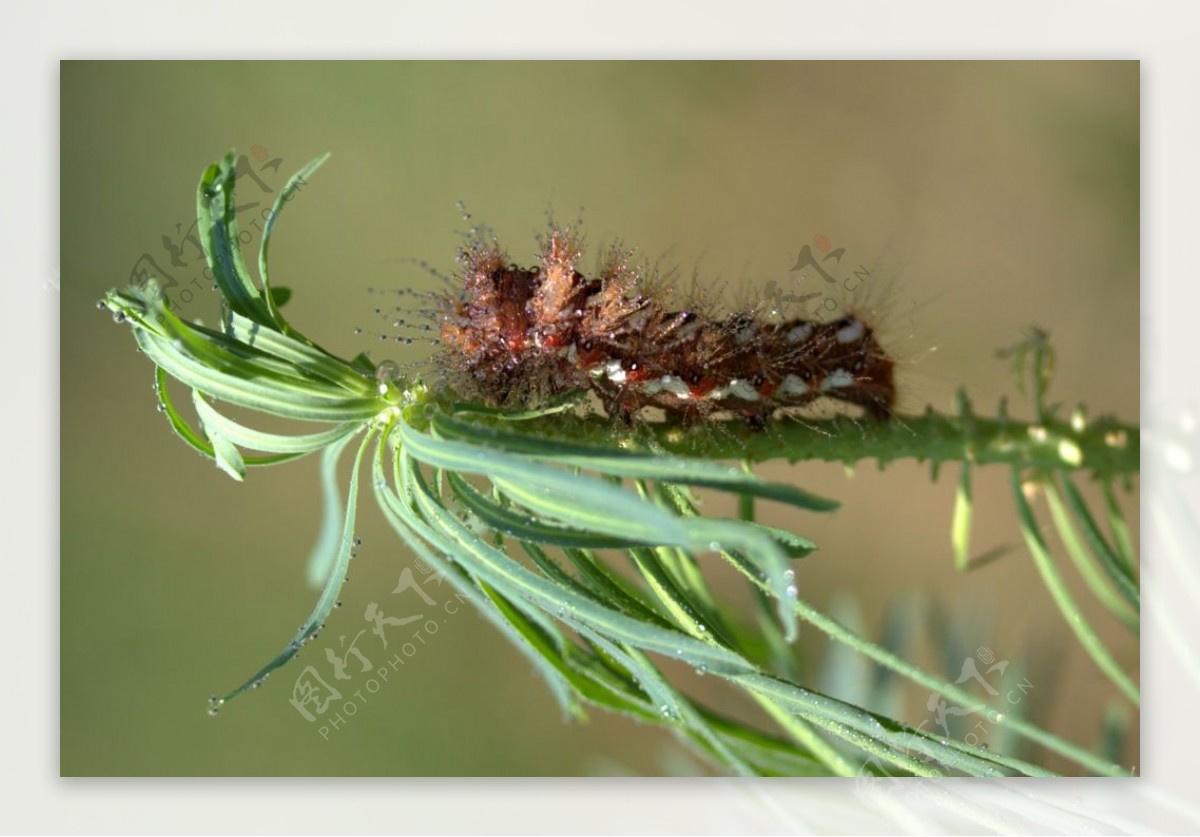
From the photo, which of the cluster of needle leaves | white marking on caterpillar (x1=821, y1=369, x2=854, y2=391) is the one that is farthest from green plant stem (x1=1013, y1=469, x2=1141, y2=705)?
white marking on caterpillar (x1=821, y1=369, x2=854, y2=391)

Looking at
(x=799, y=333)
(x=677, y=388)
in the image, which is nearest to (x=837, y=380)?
(x=799, y=333)

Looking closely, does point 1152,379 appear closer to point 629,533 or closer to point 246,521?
point 629,533

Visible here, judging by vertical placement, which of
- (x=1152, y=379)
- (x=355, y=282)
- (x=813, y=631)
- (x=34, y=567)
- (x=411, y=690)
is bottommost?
(x=411, y=690)

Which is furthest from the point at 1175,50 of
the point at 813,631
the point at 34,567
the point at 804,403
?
the point at 34,567

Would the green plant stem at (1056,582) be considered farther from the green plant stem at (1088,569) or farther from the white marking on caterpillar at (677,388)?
the white marking on caterpillar at (677,388)

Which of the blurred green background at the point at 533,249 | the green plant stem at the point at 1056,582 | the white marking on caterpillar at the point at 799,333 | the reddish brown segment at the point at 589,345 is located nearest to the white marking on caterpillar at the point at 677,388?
the reddish brown segment at the point at 589,345

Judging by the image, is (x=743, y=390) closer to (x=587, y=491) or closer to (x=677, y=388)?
(x=677, y=388)

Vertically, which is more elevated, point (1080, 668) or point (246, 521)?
Answer: point (246, 521)
